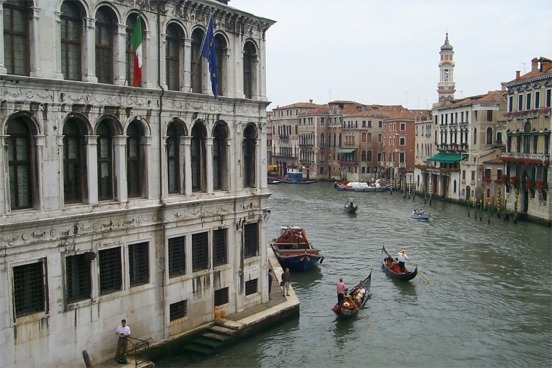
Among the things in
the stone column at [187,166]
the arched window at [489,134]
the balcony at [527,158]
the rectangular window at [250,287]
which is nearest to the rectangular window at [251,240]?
the rectangular window at [250,287]

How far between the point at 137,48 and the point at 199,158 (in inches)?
141

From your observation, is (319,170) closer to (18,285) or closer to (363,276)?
(363,276)

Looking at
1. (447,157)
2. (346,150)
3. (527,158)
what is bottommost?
(447,157)

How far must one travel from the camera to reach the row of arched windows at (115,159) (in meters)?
13.1

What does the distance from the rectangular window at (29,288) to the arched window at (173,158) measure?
426 centimetres

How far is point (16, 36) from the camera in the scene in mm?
12891

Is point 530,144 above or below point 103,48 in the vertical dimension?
below

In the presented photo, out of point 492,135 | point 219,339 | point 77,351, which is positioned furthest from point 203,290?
point 492,135

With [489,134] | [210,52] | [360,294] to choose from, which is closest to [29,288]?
[210,52]

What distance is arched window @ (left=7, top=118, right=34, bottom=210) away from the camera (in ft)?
42.5

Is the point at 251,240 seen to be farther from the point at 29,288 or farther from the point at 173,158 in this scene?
the point at 29,288

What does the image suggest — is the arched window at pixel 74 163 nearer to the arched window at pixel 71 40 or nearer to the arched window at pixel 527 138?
the arched window at pixel 71 40

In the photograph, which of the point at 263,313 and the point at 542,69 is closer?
the point at 263,313

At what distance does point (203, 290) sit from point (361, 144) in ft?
229
